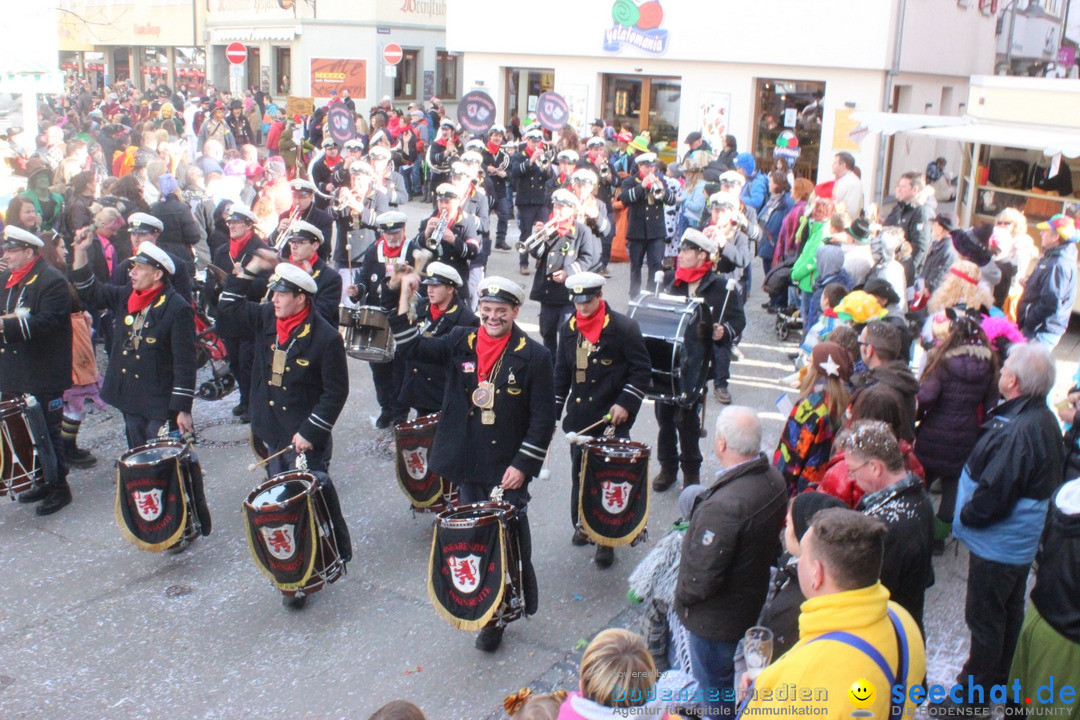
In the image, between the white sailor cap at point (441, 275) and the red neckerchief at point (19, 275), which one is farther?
the red neckerchief at point (19, 275)

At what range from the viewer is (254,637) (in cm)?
550

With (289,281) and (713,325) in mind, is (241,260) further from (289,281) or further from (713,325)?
(713,325)

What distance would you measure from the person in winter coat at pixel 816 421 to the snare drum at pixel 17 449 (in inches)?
191

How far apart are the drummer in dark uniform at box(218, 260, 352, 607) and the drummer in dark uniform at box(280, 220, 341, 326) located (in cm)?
106

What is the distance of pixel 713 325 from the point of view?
293 inches

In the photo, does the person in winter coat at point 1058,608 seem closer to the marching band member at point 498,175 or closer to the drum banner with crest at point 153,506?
the drum banner with crest at point 153,506

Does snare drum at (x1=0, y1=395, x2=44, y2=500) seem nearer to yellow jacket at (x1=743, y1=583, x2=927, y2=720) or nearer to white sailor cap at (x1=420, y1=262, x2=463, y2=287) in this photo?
white sailor cap at (x1=420, y1=262, x2=463, y2=287)

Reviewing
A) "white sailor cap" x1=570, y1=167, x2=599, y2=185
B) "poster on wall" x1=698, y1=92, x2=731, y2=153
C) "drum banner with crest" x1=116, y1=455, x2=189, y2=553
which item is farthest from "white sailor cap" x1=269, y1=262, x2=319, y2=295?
"poster on wall" x1=698, y1=92, x2=731, y2=153

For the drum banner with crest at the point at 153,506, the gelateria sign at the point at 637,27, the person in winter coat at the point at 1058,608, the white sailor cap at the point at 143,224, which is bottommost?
the drum banner with crest at the point at 153,506

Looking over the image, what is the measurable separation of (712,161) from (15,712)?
12253 mm

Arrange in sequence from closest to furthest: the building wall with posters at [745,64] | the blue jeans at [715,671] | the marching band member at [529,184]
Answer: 1. the blue jeans at [715,671]
2. the marching band member at [529,184]
3. the building wall with posters at [745,64]

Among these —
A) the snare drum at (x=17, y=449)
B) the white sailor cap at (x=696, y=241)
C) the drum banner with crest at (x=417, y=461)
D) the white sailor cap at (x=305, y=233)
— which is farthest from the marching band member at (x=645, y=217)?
the snare drum at (x=17, y=449)

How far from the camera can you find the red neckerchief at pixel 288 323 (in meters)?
6.23

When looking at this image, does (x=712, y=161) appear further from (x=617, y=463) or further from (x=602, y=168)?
(x=617, y=463)
